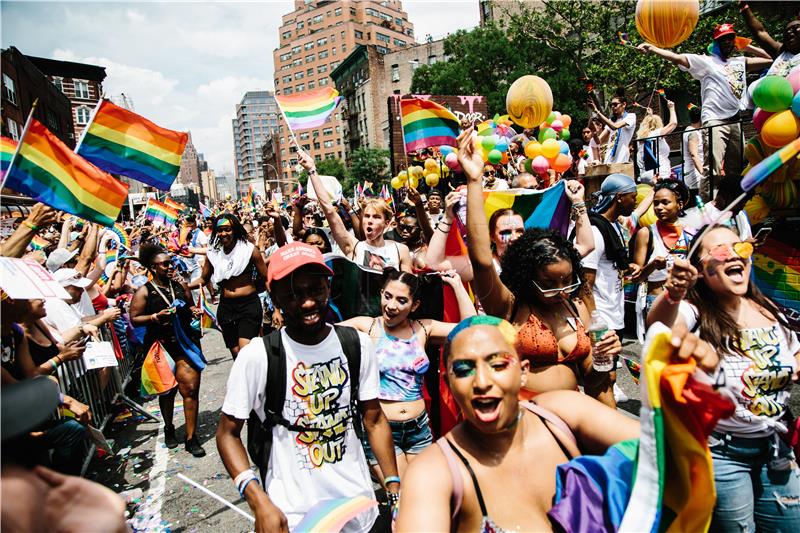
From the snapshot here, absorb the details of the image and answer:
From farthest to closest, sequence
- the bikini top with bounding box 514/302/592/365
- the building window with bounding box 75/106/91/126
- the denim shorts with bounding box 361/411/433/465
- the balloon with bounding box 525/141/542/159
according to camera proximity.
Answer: the building window with bounding box 75/106/91/126, the balloon with bounding box 525/141/542/159, the denim shorts with bounding box 361/411/433/465, the bikini top with bounding box 514/302/592/365

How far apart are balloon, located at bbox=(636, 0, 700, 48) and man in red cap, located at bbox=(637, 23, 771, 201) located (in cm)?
33

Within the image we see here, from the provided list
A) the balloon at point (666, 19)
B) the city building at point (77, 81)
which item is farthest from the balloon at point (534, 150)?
the city building at point (77, 81)

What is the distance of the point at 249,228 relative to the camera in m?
15.0

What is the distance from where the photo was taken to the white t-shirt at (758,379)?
227 cm

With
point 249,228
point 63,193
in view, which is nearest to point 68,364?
point 63,193

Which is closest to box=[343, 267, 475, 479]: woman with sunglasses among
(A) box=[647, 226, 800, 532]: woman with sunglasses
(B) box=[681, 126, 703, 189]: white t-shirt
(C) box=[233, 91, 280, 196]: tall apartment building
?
(A) box=[647, 226, 800, 532]: woman with sunglasses

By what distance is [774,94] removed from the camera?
13.1 ft

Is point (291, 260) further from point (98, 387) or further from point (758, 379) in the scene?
point (98, 387)

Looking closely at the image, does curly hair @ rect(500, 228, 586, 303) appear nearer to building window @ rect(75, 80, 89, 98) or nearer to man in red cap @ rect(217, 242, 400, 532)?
man in red cap @ rect(217, 242, 400, 532)

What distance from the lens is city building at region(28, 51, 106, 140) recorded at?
52344mm

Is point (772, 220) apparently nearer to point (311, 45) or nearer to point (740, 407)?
point (740, 407)

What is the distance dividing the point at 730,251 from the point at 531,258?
0.91 metres

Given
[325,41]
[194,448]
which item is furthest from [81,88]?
[194,448]

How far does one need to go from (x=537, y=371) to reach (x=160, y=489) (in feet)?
11.5
